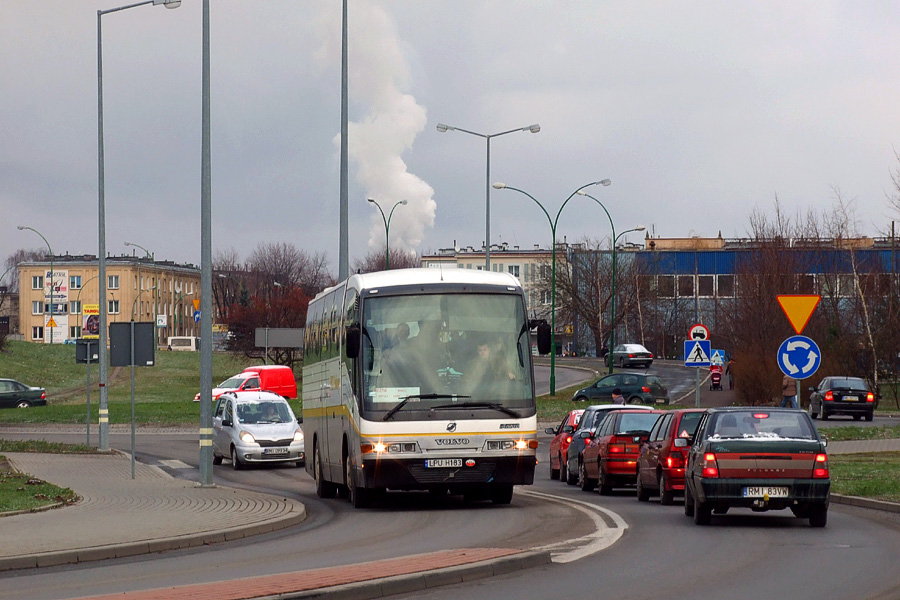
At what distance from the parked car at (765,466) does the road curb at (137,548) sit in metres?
5.45

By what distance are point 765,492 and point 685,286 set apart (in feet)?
343

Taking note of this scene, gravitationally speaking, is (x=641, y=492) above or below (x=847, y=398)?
below

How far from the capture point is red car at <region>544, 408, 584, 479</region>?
28.7 meters

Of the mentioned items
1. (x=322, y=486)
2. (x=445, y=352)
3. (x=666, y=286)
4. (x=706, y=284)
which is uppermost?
(x=706, y=284)

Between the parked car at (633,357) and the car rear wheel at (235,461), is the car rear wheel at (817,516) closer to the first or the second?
the car rear wheel at (235,461)

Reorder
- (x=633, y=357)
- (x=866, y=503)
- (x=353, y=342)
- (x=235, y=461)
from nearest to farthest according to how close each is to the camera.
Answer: (x=353, y=342), (x=866, y=503), (x=235, y=461), (x=633, y=357)

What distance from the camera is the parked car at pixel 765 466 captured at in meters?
16.2

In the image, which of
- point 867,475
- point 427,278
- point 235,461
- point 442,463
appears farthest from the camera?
point 235,461

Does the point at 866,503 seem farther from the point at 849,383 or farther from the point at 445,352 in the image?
the point at 849,383

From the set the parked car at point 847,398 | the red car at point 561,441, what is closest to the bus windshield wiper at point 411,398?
the red car at point 561,441

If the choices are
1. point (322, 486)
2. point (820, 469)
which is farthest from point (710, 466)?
point (322, 486)

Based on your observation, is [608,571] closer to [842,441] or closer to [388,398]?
[388,398]

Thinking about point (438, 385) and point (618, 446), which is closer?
point (438, 385)

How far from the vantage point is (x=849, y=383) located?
165ft
